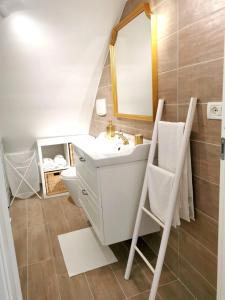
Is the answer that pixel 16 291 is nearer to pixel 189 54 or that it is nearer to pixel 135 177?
pixel 135 177

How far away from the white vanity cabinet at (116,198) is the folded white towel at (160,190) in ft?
0.60

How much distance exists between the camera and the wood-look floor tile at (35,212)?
271 cm

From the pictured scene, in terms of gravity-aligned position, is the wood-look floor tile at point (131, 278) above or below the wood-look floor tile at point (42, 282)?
below

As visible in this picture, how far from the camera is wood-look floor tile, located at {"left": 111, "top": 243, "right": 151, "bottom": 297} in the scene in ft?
5.55

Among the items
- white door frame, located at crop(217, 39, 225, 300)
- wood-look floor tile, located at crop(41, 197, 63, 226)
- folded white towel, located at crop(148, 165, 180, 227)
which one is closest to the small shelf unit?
wood-look floor tile, located at crop(41, 197, 63, 226)

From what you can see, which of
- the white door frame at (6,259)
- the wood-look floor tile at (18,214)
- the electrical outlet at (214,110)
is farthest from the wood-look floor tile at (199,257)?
the wood-look floor tile at (18,214)

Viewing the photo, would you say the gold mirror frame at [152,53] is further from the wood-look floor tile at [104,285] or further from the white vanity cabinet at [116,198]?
the wood-look floor tile at [104,285]

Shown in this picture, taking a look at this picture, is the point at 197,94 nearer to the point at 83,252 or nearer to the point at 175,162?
the point at 175,162

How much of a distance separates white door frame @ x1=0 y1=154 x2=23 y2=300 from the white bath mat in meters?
1.15

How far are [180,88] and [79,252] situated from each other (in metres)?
1.65

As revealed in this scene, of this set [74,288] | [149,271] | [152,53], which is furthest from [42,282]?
[152,53]

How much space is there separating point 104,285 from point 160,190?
0.86 meters

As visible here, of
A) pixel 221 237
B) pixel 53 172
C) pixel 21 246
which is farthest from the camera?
pixel 53 172

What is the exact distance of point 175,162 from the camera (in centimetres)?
147
